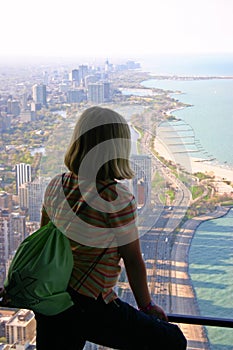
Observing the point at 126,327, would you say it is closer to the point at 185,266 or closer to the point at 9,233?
the point at 9,233

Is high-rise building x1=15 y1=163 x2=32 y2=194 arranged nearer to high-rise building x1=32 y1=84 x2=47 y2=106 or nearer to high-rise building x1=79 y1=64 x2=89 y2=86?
high-rise building x1=32 y1=84 x2=47 y2=106

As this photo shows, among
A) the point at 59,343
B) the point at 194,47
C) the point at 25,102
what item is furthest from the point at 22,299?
the point at 194,47

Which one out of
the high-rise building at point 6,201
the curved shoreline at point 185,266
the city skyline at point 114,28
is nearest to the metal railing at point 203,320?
the curved shoreline at point 185,266

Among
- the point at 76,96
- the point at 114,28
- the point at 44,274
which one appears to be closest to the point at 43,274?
the point at 44,274

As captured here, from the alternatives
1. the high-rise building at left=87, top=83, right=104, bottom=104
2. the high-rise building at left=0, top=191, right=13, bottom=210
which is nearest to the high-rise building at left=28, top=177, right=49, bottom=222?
the high-rise building at left=0, top=191, right=13, bottom=210

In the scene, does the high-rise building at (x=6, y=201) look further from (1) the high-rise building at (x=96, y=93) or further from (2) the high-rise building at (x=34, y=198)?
(1) the high-rise building at (x=96, y=93)

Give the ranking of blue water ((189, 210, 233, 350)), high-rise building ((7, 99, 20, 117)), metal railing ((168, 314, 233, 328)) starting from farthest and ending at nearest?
high-rise building ((7, 99, 20, 117))
blue water ((189, 210, 233, 350))
metal railing ((168, 314, 233, 328))
